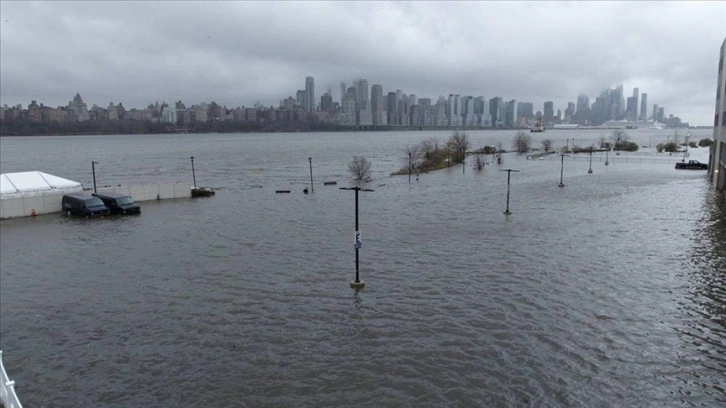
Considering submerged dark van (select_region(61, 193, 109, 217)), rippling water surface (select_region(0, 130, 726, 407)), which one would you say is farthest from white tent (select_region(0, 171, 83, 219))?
rippling water surface (select_region(0, 130, 726, 407))

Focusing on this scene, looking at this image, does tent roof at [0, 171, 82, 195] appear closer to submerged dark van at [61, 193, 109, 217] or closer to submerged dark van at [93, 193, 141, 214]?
submerged dark van at [61, 193, 109, 217]

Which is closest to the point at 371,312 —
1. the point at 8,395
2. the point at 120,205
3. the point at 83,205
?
the point at 8,395

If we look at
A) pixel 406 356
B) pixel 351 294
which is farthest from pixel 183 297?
pixel 406 356

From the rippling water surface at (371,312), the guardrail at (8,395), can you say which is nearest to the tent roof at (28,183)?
the rippling water surface at (371,312)

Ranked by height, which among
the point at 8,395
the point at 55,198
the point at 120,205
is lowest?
the point at 120,205

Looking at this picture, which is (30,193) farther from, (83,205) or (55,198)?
(83,205)

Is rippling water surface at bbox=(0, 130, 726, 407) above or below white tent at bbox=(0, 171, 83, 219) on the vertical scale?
below

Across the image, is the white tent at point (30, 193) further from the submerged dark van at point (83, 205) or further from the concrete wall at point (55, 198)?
the submerged dark van at point (83, 205)
